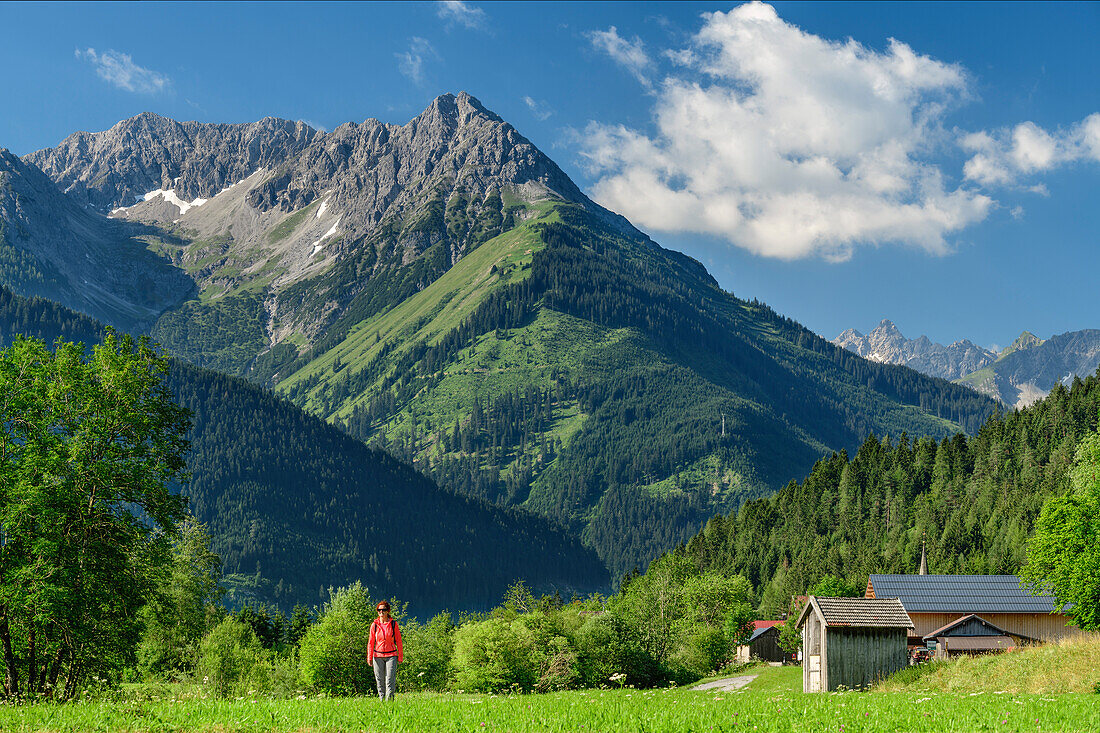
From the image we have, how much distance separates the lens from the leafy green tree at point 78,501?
101ft

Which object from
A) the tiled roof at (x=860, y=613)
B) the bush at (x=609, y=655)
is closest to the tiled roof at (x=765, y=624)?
the bush at (x=609, y=655)

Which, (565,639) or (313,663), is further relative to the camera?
(565,639)

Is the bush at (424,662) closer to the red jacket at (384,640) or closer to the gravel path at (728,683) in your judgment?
the gravel path at (728,683)

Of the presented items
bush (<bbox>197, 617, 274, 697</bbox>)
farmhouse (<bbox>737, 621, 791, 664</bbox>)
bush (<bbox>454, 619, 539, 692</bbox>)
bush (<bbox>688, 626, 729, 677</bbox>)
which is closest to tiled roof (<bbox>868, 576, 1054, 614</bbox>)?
bush (<bbox>454, 619, 539, 692</bbox>)

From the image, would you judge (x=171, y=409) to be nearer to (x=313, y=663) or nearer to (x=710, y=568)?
(x=313, y=663)

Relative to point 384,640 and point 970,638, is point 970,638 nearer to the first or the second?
point 970,638

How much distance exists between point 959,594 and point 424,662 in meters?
51.7

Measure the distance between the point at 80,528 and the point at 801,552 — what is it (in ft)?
512

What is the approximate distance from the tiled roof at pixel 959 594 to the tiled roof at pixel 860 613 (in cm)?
1009

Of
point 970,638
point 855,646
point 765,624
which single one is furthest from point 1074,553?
point 765,624

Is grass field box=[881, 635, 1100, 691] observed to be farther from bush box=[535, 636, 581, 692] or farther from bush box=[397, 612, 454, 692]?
bush box=[397, 612, 454, 692]

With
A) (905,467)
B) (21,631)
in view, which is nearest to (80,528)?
(21,631)

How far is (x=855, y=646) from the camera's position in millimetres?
65438

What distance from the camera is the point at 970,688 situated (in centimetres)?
4094
